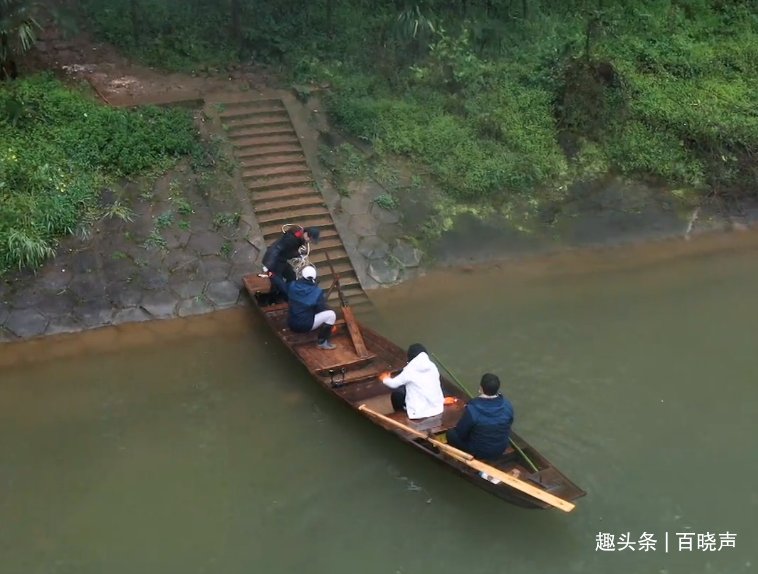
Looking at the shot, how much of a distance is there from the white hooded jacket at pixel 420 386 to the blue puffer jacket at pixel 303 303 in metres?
1.84

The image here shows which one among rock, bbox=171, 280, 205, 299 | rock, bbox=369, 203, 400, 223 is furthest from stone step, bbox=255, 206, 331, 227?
rock, bbox=171, 280, 205, 299

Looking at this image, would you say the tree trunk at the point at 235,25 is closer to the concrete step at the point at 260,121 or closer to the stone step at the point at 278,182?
the concrete step at the point at 260,121

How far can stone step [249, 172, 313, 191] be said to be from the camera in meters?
12.5

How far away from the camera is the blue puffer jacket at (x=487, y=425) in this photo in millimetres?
7289

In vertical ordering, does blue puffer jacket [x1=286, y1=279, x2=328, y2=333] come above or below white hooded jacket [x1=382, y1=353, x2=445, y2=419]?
below

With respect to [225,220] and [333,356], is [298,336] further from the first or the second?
[225,220]

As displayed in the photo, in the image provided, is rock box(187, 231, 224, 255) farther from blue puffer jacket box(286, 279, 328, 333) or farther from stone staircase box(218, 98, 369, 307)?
blue puffer jacket box(286, 279, 328, 333)

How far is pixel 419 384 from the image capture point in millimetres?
8094

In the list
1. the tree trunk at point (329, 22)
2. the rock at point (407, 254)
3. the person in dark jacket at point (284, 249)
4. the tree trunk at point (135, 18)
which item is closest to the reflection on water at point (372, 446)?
the rock at point (407, 254)

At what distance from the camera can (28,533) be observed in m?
7.46

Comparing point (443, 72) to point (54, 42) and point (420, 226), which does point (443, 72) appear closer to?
point (420, 226)

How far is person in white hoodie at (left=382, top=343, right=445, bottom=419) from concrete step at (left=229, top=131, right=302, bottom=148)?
6.35 meters

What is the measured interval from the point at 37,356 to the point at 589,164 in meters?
10.4

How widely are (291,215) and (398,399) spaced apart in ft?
15.9
